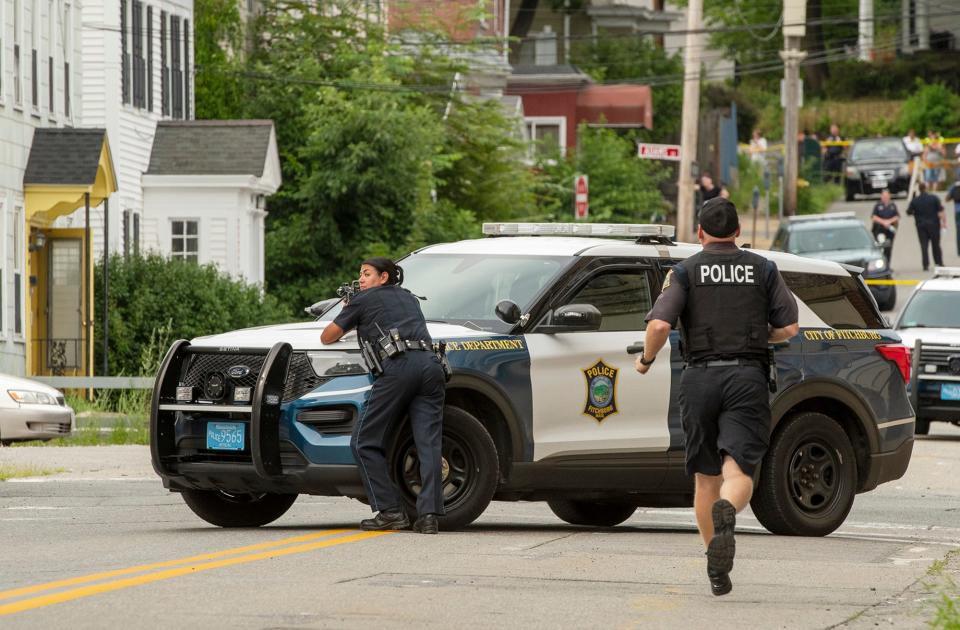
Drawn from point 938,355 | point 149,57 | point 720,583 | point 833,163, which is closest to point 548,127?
point 833,163

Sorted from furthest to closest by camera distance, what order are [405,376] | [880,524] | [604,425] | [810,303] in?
[880,524], [810,303], [604,425], [405,376]

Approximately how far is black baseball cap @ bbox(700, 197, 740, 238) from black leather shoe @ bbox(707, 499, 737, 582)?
4.67 ft

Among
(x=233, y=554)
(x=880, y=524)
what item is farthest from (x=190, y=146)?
(x=233, y=554)

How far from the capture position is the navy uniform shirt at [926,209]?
4506 centimetres

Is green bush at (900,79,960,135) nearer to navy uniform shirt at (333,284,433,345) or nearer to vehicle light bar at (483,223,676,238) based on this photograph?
vehicle light bar at (483,223,676,238)

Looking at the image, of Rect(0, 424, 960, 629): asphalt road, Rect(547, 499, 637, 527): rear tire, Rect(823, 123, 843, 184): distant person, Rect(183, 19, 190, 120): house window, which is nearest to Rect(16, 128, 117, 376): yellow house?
Rect(183, 19, 190, 120): house window

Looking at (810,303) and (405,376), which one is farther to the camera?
(810,303)

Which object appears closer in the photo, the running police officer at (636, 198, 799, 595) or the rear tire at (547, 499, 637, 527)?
the running police officer at (636, 198, 799, 595)

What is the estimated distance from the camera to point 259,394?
12211 millimetres

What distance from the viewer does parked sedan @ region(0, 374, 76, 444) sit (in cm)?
2344

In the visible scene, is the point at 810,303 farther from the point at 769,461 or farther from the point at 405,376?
the point at 405,376

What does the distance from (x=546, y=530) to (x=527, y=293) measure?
1.50 meters

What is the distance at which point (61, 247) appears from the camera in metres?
33.9

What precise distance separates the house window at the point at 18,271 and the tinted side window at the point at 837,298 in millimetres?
19914
